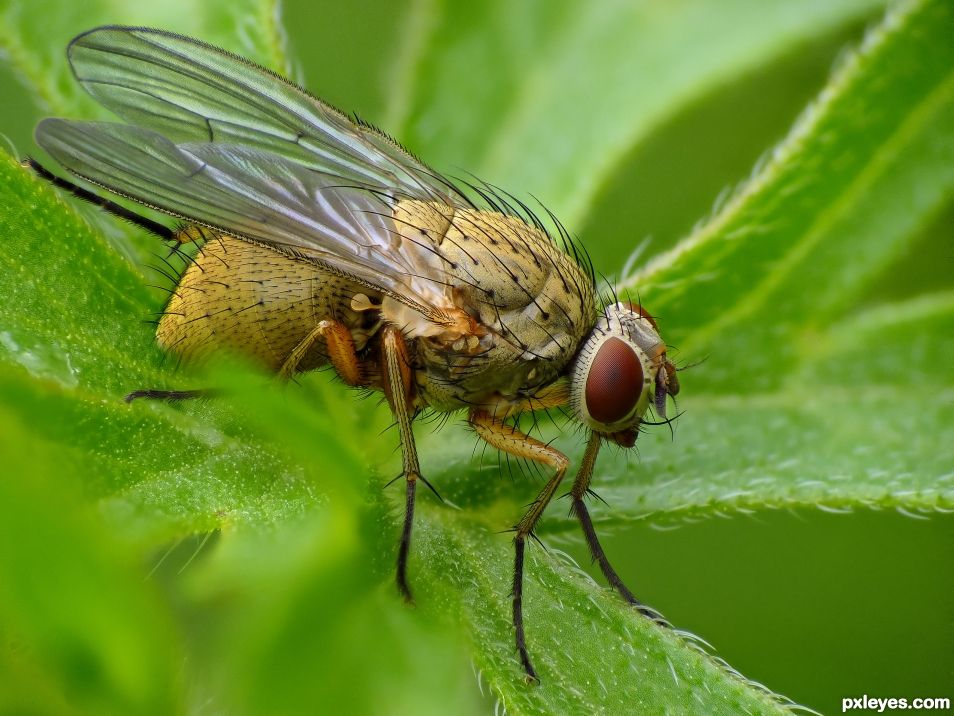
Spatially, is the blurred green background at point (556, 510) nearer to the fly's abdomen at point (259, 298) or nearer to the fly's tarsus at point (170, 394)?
the fly's tarsus at point (170, 394)

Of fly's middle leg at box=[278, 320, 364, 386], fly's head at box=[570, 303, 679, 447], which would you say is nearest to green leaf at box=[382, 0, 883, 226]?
fly's head at box=[570, 303, 679, 447]

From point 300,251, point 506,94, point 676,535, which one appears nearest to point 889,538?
point 676,535

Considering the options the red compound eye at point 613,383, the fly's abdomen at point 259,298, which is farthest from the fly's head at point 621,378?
the fly's abdomen at point 259,298

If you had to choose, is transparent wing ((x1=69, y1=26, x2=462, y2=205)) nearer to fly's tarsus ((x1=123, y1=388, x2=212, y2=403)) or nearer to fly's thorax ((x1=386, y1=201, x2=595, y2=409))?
fly's thorax ((x1=386, y1=201, x2=595, y2=409))

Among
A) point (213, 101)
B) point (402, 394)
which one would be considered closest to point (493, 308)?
point (402, 394)

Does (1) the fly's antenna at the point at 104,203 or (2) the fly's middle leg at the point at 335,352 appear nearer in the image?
(2) the fly's middle leg at the point at 335,352
